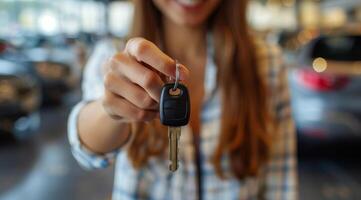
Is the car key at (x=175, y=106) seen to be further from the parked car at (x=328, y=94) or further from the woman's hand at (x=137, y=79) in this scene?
the parked car at (x=328, y=94)

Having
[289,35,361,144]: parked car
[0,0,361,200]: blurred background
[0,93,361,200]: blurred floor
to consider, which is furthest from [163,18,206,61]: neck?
[289,35,361,144]: parked car

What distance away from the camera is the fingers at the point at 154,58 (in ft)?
1.38

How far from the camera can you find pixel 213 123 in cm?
98

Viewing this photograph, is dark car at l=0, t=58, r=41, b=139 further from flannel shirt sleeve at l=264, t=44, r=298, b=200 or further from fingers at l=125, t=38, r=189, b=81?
fingers at l=125, t=38, r=189, b=81

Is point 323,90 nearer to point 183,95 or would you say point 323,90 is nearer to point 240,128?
point 240,128

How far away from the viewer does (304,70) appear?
3.50 metres

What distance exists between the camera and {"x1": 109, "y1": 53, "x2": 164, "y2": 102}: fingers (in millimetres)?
453

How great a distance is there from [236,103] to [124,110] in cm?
46

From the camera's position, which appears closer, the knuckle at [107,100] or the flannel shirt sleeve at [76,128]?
the knuckle at [107,100]

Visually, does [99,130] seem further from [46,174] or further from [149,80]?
[46,174]

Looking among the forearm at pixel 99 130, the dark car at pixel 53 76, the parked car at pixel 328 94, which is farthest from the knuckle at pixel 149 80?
the dark car at pixel 53 76

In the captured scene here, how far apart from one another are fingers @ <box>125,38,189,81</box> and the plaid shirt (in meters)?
0.43

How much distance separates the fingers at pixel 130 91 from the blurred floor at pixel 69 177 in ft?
8.88

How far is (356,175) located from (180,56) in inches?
114
